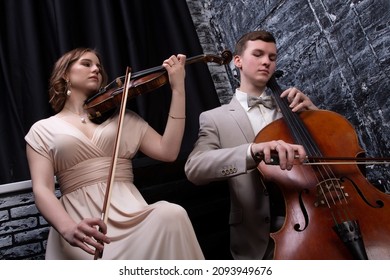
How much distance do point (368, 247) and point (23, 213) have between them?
57.3 inches

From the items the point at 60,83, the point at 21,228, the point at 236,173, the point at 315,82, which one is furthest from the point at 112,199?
the point at 315,82

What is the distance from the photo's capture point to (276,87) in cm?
169

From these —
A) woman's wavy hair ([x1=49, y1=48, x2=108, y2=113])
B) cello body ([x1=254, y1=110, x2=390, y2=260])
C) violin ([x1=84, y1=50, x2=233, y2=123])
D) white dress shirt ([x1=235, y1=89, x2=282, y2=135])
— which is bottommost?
cello body ([x1=254, y1=110, x2=390, y2=260])

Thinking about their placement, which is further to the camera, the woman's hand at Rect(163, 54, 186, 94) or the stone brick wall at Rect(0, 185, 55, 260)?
the stone brick wall at Rect(0, 185, 55, 260)

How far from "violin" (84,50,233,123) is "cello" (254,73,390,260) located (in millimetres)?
432

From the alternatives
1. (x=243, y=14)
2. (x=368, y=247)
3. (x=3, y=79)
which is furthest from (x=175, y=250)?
(x=243, y=14)

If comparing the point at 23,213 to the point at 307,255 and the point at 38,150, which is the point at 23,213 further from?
the point at 307,255

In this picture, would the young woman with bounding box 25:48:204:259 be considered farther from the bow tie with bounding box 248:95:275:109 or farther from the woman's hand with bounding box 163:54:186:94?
the bow tie with bounding box 248:95:275:109

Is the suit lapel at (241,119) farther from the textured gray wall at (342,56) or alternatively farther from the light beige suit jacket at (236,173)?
the textured gray wall at (342,56)

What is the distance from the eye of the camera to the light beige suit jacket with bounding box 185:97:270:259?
1401mm

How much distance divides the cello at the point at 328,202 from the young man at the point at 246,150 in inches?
4.2

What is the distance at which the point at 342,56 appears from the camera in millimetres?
1751

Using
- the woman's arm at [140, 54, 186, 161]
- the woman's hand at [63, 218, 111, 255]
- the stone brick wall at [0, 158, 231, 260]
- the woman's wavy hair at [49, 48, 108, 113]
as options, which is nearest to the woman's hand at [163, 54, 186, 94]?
the woman's arm at [140, 54, 186, 161]

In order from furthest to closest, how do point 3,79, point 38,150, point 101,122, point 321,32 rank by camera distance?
point 3,79 → point 321,32 → point 101,122 → point 38,150
